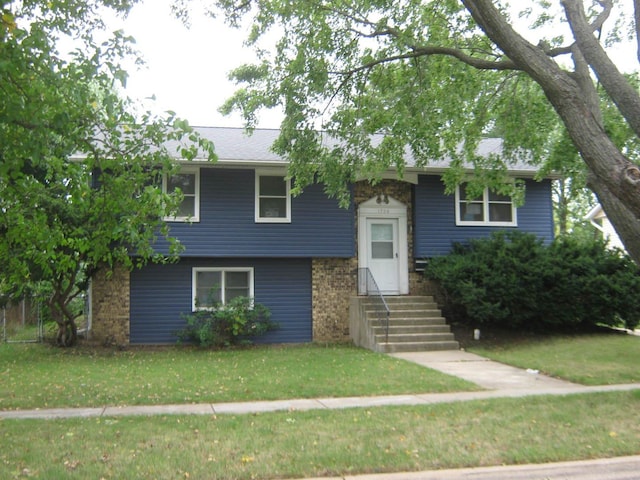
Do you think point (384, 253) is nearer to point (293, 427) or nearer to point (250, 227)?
point (250, 227)

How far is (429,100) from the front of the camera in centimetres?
1295

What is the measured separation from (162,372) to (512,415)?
21.3 feet

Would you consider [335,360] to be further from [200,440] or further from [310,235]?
[200,440]

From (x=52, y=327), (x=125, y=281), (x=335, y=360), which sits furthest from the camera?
(x=52, y=327)

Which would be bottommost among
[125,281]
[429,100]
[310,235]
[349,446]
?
[349,446]

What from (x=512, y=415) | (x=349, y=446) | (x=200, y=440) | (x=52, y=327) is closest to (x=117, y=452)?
(x=200, y=440)

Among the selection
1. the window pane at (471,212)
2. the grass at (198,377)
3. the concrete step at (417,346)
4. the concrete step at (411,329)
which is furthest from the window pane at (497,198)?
the grass at (198,377)

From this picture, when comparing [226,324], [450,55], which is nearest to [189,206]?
[226,324]

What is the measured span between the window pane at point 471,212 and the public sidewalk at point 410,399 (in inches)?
244

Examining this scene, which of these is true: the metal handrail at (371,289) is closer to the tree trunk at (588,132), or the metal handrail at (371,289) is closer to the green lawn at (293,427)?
the green lawn at (293,427)

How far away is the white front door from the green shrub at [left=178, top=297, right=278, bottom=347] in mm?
3359

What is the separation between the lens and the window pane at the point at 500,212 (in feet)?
58.4

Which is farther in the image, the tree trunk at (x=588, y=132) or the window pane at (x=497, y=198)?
the window pane at (x=497, y=198)

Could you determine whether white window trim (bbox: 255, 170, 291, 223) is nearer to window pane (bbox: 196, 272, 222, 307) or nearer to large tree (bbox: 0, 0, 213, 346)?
window pane (bbox: 196, 272, 222, 307)
